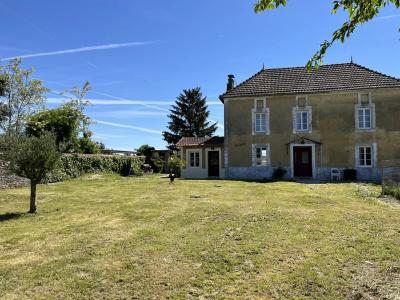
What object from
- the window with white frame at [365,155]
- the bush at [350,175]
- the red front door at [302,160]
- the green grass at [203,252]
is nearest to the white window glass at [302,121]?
the red front door at [302,160]

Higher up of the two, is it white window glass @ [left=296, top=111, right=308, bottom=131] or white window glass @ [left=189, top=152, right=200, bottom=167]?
white window glass @ [left=296, top=111, right=308, bottom=131]

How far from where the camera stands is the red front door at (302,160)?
2616 centimetres

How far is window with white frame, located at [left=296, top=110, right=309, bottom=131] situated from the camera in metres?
26.2

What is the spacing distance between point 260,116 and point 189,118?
92.2ft

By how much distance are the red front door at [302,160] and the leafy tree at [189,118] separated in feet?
94.9

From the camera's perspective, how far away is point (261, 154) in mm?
26906

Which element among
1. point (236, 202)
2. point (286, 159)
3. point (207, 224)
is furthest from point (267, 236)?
point (286, 159)

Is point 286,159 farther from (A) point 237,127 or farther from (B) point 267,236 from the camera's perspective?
(B) point 267,236

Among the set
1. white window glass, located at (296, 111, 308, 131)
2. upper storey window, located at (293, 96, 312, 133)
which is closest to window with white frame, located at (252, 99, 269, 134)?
upper storey window, located at (293, 96, 312, 133)

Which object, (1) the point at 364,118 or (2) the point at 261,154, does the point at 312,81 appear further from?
(2) the point at 261,154

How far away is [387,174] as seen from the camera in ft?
78.7

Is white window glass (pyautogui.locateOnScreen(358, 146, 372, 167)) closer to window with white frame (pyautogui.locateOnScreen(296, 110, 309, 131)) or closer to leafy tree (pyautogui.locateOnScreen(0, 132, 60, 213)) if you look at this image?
window with white frame (pyautogui.locateOnScreen(296, 110, 309, 131))

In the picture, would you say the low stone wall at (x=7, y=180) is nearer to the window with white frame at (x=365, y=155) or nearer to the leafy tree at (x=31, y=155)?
the leafy tree at (x=31, y=155)

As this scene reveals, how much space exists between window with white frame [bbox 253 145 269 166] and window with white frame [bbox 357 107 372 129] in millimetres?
6300
